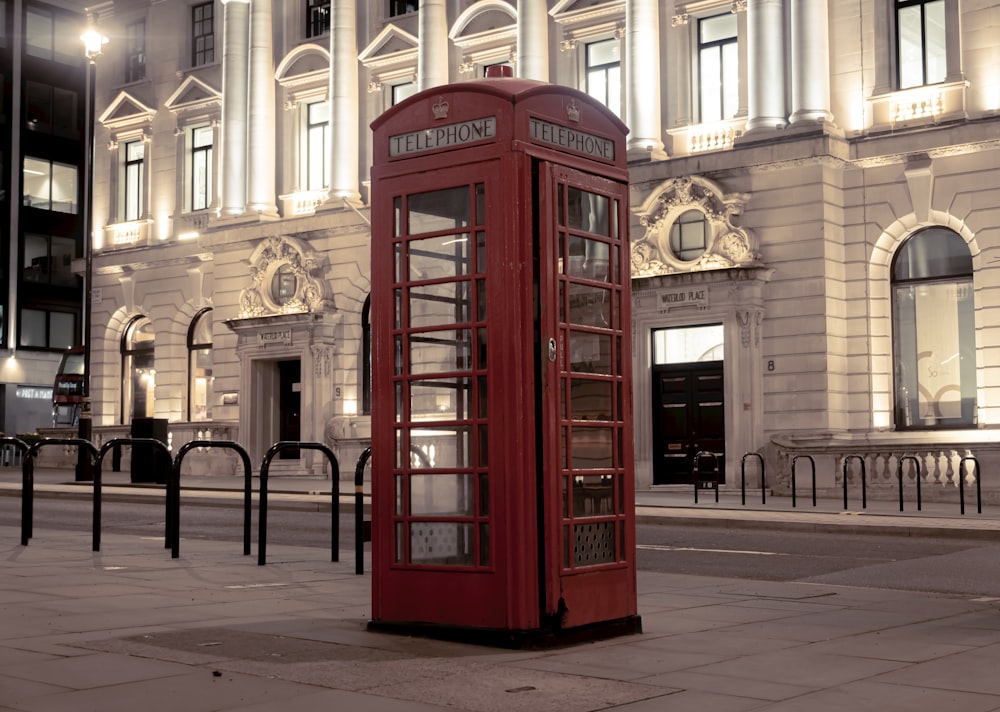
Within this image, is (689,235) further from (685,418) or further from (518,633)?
(518,633)

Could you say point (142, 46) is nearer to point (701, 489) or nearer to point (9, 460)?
point (9, 460)

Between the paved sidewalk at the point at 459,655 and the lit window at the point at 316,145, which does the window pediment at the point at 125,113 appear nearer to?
the lit window at the point at 316,145

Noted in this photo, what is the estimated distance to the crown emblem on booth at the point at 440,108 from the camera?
8133 mm

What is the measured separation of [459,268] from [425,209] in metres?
0.45

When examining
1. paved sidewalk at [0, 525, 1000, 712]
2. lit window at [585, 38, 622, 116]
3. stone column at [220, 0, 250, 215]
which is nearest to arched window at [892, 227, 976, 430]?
lit window at [585, 38, 622, 116]

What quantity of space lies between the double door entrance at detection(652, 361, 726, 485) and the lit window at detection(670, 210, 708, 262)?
230 centimetres

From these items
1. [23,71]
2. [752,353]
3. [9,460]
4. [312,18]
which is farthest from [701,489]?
[23,71]

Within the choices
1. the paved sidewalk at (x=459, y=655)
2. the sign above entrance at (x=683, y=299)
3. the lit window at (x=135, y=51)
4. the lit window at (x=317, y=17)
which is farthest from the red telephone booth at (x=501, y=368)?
the lit window at (x=135, y=51)

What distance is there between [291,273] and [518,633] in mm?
30031

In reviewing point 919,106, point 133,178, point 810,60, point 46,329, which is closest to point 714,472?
point 919,106

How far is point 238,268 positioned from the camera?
1503 inches

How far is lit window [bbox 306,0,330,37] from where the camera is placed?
3803 cm

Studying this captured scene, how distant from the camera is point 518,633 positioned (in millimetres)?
7617

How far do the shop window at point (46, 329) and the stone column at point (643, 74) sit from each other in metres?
38.9
